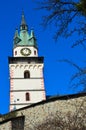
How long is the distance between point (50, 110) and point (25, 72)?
33820 millimetres

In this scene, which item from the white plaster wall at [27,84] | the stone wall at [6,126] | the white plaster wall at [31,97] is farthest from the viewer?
the white plaster wall at [27,84]

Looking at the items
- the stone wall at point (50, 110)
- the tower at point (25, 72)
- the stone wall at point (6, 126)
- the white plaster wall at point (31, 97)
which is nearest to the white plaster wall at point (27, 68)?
the tower at point (25, 72)

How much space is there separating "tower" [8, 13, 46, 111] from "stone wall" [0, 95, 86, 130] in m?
28.2

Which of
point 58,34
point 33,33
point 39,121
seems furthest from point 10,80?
point 58,34

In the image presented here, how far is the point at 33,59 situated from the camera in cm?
5012

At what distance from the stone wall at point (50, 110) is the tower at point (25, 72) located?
28.2 metres

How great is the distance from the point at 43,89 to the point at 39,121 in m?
31.0

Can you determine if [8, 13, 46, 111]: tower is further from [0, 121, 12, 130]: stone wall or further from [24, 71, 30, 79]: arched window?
[0, 121, 12, 130]: stone wall

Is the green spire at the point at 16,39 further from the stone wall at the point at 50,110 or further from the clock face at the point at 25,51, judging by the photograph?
the stone wall at the point at 50,110

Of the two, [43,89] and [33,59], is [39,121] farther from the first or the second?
[33,59]

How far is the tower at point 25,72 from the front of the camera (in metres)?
45.7

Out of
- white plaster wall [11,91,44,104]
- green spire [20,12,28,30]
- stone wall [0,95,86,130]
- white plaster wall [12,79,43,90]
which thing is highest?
green spire [20,12,28,30]

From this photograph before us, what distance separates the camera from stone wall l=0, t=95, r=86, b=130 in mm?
14820

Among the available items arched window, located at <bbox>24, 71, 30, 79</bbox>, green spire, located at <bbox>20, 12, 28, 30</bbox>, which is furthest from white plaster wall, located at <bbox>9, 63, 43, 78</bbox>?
green spire, located at <bbox>20, 12, 28, 30</bbox>
